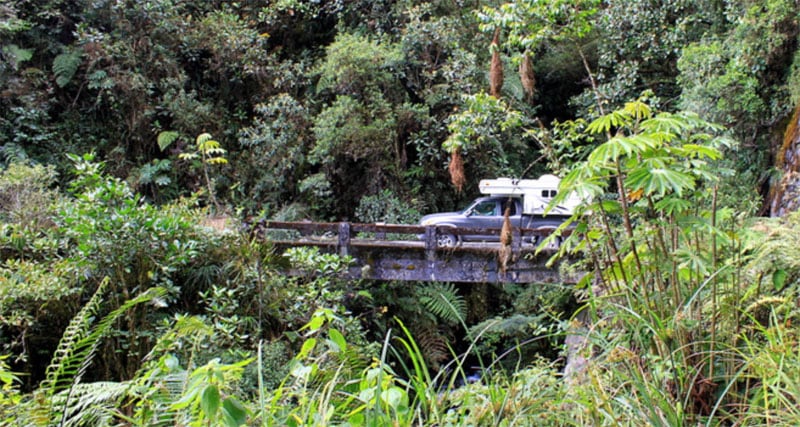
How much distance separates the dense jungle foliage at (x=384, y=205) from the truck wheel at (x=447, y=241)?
1.26m

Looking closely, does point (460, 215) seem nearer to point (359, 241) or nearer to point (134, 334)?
point (359, 241)

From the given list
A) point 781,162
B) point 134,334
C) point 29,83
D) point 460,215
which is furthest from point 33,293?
point 29,83

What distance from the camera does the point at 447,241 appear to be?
30.5 feet

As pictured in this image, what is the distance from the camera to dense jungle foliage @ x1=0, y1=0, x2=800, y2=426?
175cm

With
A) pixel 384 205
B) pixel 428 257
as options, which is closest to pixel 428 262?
pixel 428 257

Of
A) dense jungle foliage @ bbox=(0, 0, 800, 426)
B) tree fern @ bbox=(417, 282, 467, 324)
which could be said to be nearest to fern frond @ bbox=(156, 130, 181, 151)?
dense jungle foliage @ bbox=(0, 0, 800, 426)

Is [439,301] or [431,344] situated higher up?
[439,301]

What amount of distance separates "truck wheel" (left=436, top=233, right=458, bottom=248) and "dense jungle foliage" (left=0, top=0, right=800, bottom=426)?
1258mm

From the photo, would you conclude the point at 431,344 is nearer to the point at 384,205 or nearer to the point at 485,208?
the point at 485,208

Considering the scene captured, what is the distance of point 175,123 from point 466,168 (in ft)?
22.8

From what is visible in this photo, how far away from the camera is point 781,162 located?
822 centimetres

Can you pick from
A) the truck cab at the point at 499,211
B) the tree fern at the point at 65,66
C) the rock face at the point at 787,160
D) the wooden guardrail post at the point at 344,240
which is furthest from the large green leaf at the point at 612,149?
the tree fern at the point at 65,66

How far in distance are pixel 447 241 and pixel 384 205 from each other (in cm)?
317

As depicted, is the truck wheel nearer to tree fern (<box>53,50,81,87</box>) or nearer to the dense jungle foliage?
the dense jungle foliage
